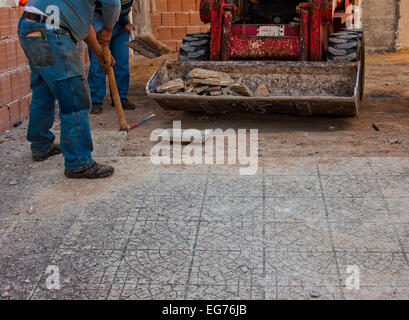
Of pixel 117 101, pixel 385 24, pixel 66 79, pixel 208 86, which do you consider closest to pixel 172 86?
pixel 208 86

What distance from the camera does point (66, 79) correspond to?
4863 millimetres

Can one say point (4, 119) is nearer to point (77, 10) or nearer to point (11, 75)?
point (11, 75)

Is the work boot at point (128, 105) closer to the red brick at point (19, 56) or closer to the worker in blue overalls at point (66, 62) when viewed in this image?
the red brick at point (19, 56)

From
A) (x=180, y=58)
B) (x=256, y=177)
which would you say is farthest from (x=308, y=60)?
(x=256, y=177)

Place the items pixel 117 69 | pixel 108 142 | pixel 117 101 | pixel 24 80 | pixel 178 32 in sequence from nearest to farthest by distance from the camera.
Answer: pixel 108 142 < pixel 117 101 < pixel 24 80 < pixel 117 69 < pixel 178 32

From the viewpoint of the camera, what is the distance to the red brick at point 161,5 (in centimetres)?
1138

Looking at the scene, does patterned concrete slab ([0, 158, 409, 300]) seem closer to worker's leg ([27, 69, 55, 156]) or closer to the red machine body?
worker's leg ([27, 69, 55, 156])

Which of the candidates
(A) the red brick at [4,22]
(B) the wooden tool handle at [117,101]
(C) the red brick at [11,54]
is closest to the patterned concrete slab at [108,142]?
(B) the wooden tool handle at [117,101]

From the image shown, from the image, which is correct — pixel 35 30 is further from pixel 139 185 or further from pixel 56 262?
pixel 56 262

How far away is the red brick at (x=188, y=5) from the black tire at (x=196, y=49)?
400 cm

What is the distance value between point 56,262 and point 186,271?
83 centimetres

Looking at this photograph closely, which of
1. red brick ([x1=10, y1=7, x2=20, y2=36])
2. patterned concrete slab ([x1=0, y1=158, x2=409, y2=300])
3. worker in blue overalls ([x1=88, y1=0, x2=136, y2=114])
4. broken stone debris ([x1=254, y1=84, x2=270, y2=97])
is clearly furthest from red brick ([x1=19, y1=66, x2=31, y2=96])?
broken stone debris ([x1=254, y1=84, x2=270, y2=97])

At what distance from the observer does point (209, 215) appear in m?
4.27

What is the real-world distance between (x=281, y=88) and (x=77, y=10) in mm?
2776
